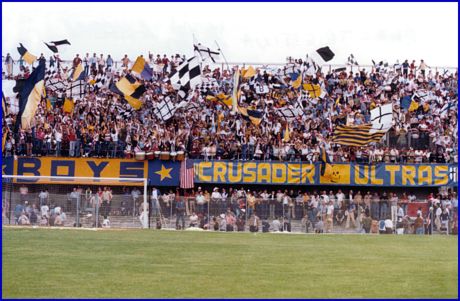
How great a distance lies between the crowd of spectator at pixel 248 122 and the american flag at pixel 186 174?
1.96 feet

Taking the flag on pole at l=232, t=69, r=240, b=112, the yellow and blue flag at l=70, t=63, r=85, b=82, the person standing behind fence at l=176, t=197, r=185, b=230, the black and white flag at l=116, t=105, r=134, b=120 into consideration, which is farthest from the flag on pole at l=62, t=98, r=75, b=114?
the person standing behind fence at l=176, t=197, r=185, b=230

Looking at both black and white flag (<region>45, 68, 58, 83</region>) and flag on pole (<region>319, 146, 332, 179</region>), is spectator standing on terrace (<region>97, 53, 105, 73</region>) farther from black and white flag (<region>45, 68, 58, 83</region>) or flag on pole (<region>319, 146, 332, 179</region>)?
flag on pole (<region>319, 146, 332, 179</region>)

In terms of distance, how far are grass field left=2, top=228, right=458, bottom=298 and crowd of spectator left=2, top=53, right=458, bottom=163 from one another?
12975mm

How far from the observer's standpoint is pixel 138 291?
16281 millimetres

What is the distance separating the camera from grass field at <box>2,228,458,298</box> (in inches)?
650

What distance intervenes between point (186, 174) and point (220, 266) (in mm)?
22078

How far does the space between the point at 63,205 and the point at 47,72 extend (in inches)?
596

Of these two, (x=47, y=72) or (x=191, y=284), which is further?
(x=47, y=72)

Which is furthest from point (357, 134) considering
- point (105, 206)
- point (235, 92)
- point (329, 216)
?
point (105, 206)

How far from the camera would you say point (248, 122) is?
44.9m

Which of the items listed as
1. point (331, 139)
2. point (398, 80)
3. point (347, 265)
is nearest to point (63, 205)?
point (331, 139)

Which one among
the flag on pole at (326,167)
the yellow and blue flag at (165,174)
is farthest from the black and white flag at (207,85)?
the flag on pole at (326,167)

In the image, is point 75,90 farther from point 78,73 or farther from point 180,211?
point 180,211

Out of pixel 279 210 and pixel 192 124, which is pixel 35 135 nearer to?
pixel 192 124
